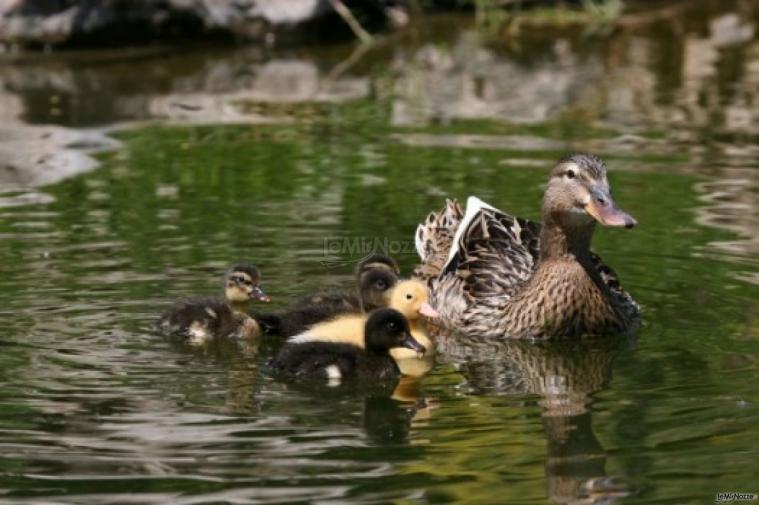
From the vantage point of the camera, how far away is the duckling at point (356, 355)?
733cm

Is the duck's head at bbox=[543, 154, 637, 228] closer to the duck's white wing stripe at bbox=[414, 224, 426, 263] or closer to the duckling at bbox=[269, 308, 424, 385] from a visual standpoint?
the duckling at bbox=[269, 308, 424, 385]

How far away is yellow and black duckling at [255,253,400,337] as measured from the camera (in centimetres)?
797

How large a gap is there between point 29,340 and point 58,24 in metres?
8.56

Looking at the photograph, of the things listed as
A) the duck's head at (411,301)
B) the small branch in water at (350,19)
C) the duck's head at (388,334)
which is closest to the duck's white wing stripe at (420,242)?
the duck's head at (411,301)

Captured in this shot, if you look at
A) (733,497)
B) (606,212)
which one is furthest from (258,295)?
(733,497)

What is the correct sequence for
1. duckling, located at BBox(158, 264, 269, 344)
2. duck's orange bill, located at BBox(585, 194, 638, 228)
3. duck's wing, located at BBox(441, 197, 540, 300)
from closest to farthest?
duck's orange bill, located at BBox(585, 194, 638, 228) → duckling, located at BBox(158, 264, 269, 344) → duck's wing, located at BBox(441, 197, 540, 300)

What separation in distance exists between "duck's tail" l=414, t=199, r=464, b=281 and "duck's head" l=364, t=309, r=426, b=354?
6.12ft

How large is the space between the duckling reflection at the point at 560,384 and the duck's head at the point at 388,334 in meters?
0.30

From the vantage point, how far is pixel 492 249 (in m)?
8.99

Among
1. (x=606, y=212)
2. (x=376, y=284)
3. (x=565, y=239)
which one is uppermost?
(x=606, y=212)

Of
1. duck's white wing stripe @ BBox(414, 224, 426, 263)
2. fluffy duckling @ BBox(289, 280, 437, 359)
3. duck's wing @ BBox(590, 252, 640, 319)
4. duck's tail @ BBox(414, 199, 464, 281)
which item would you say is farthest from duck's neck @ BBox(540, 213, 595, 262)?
duck's white wing stripe @ BBox(414, 224, 426, 263)

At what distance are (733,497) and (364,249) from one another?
4104mm

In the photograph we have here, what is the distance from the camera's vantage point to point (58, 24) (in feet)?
52.3

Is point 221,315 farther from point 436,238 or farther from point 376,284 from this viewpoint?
point 436,238
